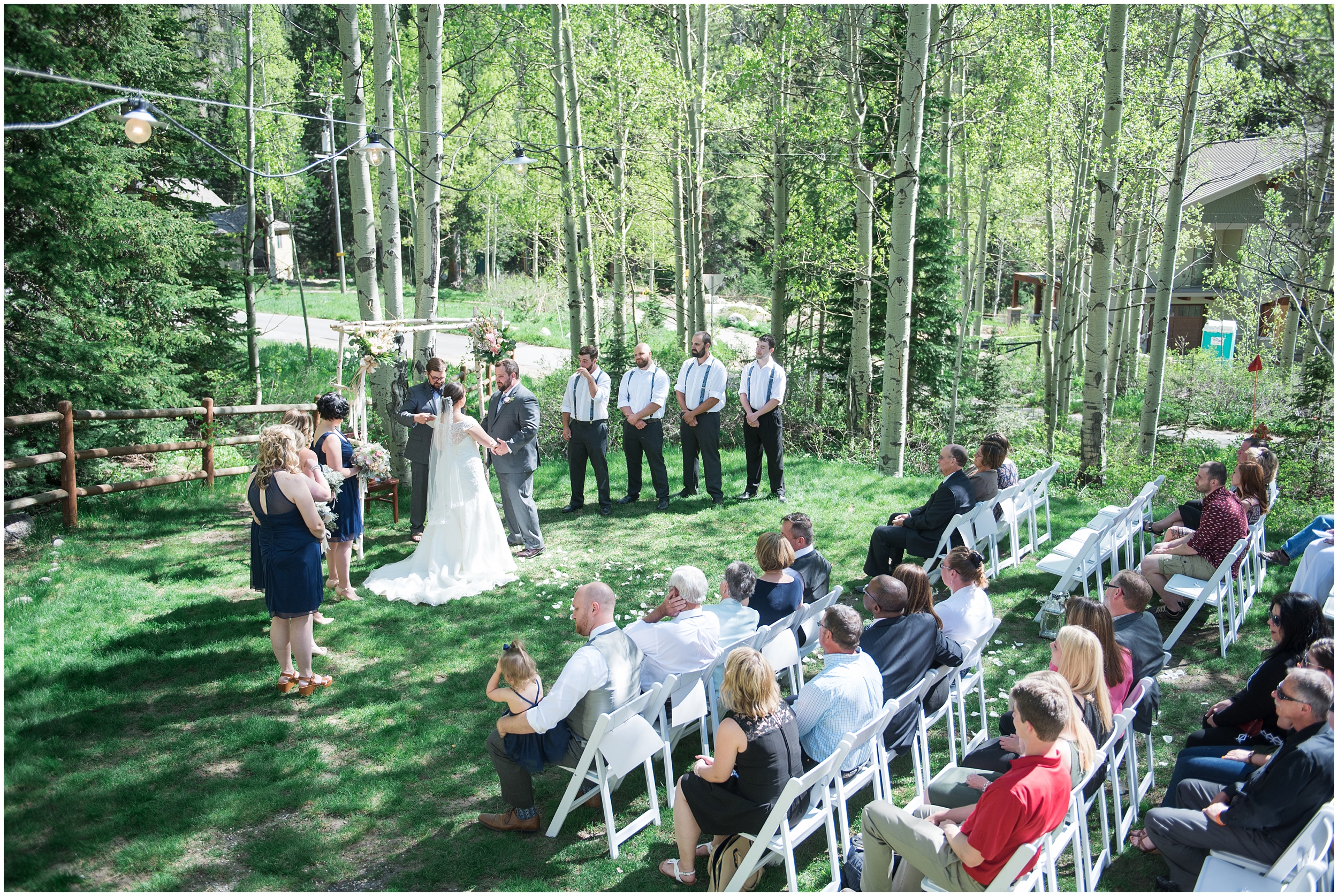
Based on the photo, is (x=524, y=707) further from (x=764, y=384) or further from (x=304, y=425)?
(x=764, y=384)

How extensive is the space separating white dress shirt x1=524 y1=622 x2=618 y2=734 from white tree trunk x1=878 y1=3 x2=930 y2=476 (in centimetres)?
787

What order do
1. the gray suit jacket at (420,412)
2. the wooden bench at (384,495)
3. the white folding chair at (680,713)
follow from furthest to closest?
the wooden bench at (384,495)
the gray suit jacket at (420,412)
the white folding chair at (680,713)

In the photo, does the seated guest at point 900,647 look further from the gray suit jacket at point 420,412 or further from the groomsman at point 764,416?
the groomsman at point 764,416

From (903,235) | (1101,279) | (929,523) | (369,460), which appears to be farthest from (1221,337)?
(369,460)

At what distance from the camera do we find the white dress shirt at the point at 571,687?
442cm

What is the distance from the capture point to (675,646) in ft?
16.4

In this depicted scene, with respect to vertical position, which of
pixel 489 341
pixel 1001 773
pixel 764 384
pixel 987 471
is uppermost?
pixel 489 341

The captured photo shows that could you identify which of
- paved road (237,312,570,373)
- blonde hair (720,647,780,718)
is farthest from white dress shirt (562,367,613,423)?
paved road (237,312,570,373)

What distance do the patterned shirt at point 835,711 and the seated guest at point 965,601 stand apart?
1352mm

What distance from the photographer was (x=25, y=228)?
9.38 meters

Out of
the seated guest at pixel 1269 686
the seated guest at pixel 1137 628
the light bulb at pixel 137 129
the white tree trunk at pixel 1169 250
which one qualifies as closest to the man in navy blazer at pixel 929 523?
the seated guest at pixel 1137 628

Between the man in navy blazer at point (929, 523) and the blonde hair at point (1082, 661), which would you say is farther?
the man in navy blazer at point (929, 523)

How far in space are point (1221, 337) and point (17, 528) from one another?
33.7 metres

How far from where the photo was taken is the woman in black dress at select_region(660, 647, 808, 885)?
3.87 meters
